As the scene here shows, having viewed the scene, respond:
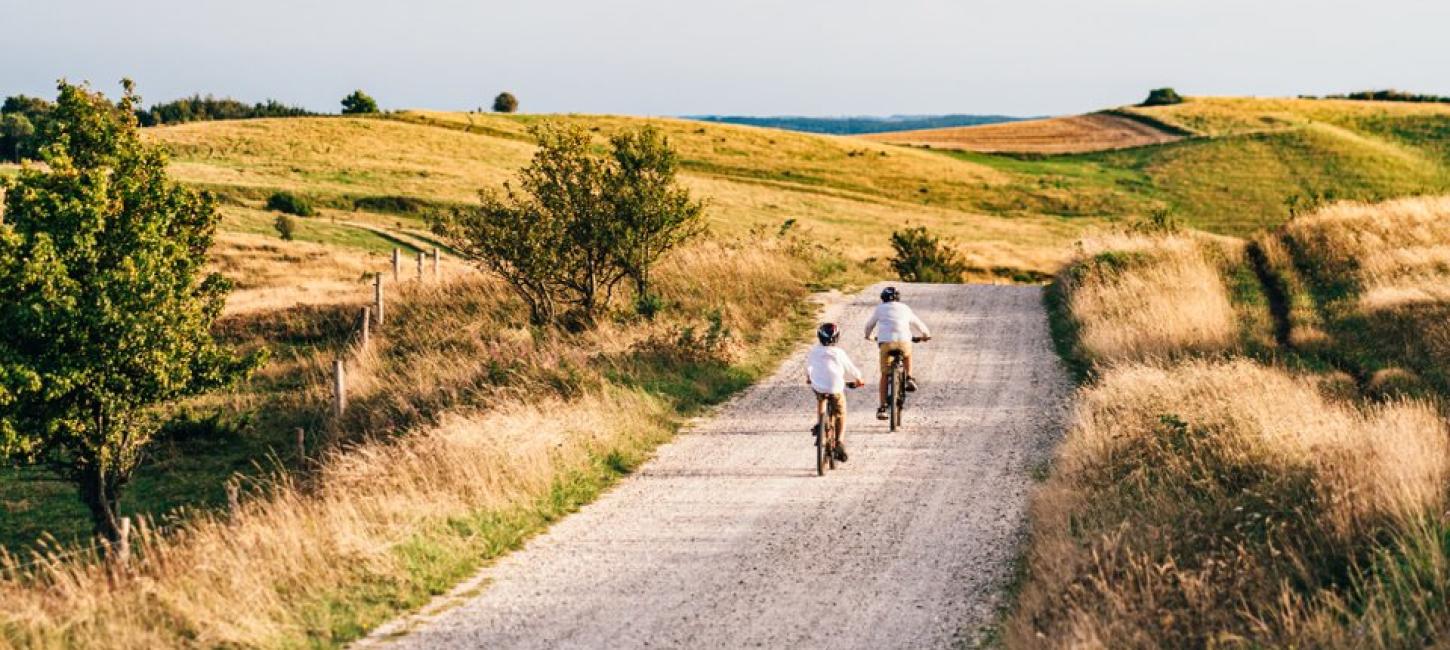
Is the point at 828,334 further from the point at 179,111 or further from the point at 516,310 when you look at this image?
the point at 179,111

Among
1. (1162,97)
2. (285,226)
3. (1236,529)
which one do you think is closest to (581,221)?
(1236,529)

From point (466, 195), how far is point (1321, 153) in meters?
62.3

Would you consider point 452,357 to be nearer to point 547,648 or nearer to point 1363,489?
point 547,648

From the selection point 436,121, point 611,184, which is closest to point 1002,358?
point 611,184

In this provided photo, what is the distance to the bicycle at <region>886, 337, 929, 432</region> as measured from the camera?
16562 mm

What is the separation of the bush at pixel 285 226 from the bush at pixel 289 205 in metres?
3.24

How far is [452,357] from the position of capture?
2331 cm

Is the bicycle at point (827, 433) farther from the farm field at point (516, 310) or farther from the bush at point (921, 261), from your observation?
the bush at point (921, 261)

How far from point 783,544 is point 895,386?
574cm

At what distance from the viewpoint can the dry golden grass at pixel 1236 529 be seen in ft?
25.6

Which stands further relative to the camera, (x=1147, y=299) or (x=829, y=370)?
(x=1147, y=299)

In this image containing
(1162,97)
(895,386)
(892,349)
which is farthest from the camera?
(1162,97)

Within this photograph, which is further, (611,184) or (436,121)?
(436,121)

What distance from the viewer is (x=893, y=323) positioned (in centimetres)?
1658
